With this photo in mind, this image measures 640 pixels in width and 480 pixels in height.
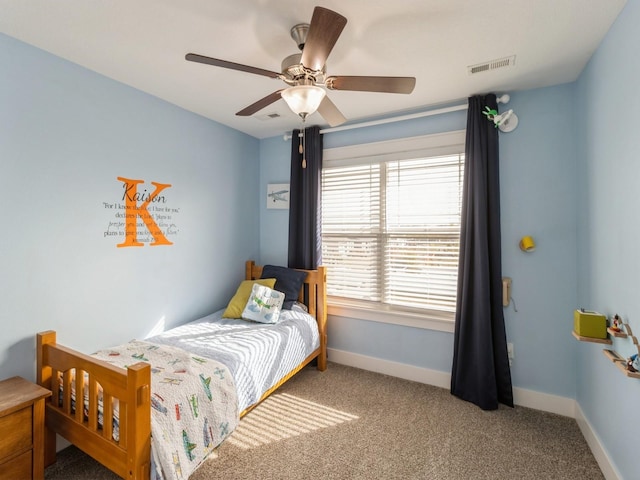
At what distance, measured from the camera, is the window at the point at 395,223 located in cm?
276

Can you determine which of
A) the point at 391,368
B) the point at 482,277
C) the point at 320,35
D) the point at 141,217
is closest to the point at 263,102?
the point at 320,35

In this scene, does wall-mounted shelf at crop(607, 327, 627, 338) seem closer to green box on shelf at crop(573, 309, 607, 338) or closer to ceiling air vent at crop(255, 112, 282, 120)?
green box on shelf at crop(573, 309, 607, 338)

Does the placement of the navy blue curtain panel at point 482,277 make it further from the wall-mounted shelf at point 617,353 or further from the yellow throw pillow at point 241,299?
the yellow throw pillow at point 241,299

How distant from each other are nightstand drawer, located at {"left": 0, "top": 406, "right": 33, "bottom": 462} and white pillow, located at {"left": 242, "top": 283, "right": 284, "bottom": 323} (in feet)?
4.93

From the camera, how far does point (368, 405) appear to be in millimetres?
2506

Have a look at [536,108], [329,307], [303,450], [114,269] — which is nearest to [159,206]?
[114,269]

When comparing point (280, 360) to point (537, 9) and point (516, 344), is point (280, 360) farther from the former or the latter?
point (537, 9)

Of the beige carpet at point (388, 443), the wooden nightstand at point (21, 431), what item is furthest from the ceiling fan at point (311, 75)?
the beige carpet at point (388, 443)

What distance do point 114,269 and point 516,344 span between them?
314cm

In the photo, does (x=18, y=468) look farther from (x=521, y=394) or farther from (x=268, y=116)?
(x=521, y=394)

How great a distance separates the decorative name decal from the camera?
2.34 meters

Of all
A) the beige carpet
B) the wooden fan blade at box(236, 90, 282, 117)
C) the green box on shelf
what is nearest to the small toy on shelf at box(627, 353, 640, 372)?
the green box on shelf

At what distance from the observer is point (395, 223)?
9.84 feet

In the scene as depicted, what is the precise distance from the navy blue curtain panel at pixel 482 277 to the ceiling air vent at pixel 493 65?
1.31 ft
